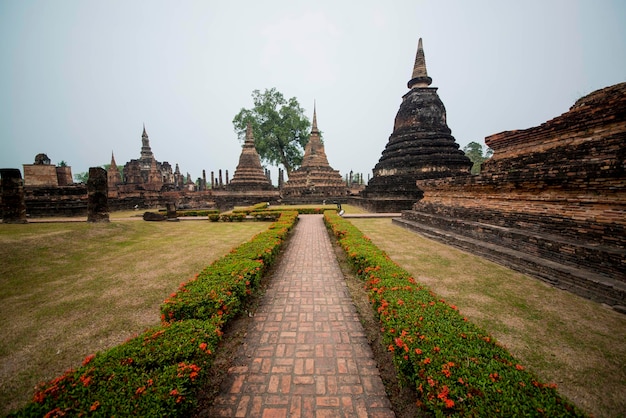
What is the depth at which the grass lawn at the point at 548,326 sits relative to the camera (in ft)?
7.66

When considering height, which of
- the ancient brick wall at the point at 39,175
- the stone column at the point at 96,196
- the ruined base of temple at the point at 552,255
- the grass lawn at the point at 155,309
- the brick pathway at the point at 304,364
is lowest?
the brick pathway at the point at 304,364

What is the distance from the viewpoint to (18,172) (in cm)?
1120

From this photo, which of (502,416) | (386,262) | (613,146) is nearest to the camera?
(502,416)

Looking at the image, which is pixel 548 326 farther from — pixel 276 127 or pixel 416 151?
pixel 276 127

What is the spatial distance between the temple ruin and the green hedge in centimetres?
577

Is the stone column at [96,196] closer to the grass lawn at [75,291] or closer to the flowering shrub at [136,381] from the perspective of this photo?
the grass lawn at [75,291]

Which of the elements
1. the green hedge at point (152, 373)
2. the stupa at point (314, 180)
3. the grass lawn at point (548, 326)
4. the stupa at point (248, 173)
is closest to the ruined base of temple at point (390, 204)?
the stupa at point (314, 180)

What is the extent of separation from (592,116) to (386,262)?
6.29 metres

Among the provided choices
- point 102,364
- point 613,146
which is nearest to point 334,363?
point 102,364

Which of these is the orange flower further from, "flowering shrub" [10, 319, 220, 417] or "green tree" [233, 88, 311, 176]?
"green tree" [233, 88, 311, 176]

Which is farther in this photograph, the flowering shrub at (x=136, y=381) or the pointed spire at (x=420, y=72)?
the pointed spire at (x=420, y=72)

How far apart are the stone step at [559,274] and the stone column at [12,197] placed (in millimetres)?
18661

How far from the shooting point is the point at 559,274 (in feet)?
14.7

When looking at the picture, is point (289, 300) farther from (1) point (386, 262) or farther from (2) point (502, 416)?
(2) point (502, 416)
